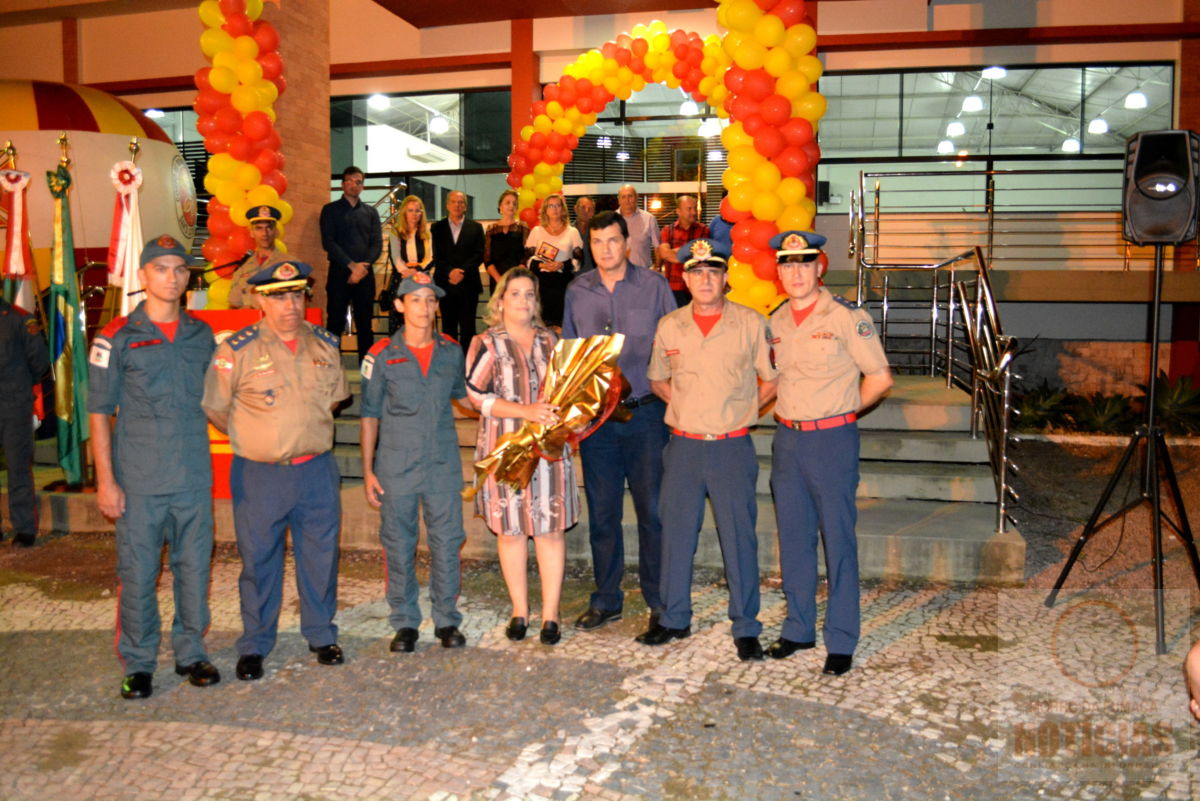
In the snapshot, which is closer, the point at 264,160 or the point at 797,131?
the point at 797,131

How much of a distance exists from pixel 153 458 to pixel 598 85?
8.53 m

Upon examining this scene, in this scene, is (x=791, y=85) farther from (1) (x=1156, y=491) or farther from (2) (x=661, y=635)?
(2) (x=661, y=635)

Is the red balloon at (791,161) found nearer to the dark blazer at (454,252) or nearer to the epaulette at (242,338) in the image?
the dark blazer at (454,252)

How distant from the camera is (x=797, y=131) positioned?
7859 millimetres

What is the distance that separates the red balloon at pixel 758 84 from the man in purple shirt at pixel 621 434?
137 inches

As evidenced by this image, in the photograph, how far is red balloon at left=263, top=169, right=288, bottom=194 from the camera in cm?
877

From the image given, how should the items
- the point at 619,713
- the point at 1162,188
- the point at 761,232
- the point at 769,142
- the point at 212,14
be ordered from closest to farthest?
the point at 619,713 → the point at 1162,188 → the point at 769,142 → the point at 761,232 → the point at 212,14

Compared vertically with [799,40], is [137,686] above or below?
below

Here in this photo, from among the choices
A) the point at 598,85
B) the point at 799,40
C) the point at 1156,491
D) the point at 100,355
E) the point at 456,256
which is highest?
the point at 598,85

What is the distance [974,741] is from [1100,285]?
9.20 m

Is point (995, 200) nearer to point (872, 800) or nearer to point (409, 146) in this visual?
point (409, 146)

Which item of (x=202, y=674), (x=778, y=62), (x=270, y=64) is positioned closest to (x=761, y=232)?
(x=778, y=62)

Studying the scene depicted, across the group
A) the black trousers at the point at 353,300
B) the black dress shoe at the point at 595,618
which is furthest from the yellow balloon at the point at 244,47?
the black dress shoe at the point at 595,618

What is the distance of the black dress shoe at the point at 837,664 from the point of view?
4352mm
